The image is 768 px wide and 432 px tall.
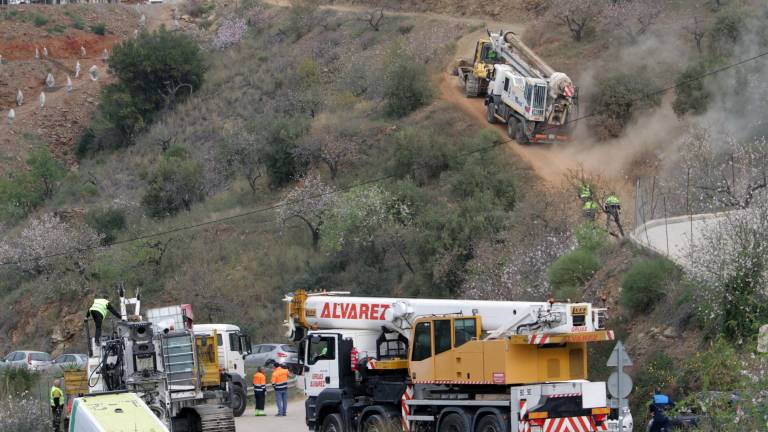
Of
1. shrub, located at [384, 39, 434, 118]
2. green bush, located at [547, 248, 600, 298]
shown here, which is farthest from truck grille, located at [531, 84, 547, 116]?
green bush, located at [547, 248, 600, 298]

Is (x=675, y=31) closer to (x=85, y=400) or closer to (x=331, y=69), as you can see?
(x=331, y=69)

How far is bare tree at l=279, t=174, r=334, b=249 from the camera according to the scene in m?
53.3

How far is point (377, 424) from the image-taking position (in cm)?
2330

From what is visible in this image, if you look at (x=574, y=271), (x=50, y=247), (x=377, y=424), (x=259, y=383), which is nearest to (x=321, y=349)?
(x=377, y=424)

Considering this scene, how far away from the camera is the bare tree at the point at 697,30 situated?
178 ft

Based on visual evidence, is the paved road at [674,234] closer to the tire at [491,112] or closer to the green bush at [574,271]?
the green bush at [574,271]

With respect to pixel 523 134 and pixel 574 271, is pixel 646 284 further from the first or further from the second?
pixel 523 134

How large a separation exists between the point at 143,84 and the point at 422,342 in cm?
5645

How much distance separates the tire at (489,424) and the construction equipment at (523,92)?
27.3m

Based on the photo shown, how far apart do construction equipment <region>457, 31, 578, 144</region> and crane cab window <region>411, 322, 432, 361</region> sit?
25.6 meters

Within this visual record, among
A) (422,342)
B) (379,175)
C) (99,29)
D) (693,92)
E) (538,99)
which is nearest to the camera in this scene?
(422,342)

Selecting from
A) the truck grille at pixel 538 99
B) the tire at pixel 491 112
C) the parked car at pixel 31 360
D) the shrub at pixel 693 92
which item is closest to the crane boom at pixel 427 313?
the parked car at pixel 31 360

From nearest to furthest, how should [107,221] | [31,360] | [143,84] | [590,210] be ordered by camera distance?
[590,210]
[31,360]
[107,221]
[143,84]

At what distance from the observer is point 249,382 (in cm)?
3994
